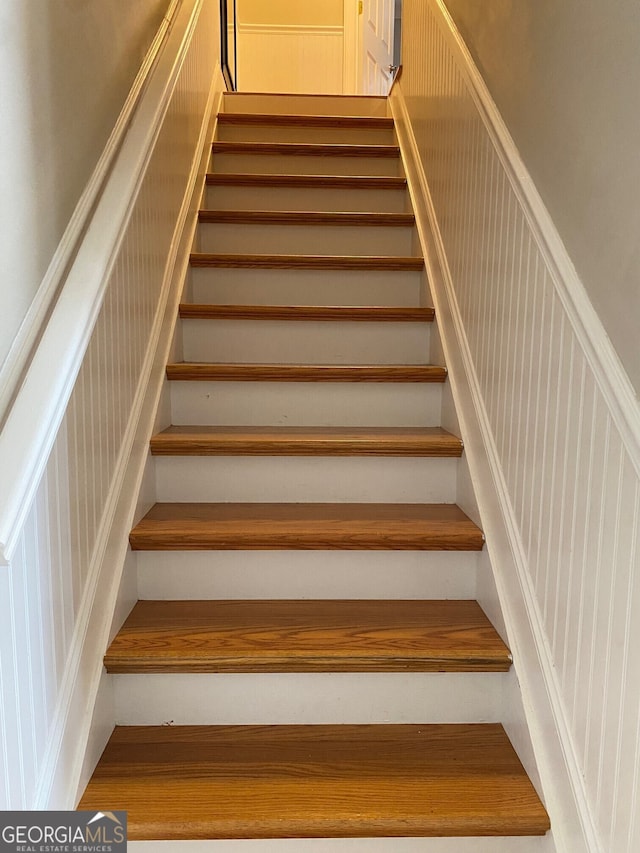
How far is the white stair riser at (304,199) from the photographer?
9.66ft

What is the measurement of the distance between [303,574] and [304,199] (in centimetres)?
187

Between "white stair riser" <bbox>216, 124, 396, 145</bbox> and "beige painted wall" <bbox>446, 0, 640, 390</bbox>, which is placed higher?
"white stair riser" <bbox>216, 124, 396, 145</bbox>

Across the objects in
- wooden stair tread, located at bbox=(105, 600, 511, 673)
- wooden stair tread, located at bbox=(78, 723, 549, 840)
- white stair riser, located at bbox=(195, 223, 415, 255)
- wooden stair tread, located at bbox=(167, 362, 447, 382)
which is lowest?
wooden stair tread, located at bbox=(78, 723, 549, 840)

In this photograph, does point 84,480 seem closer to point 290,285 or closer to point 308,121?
point 290,285

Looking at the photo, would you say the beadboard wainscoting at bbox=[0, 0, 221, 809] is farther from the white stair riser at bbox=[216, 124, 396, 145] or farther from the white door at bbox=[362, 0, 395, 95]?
the white door at bbox=[362, 0, 395, 95]

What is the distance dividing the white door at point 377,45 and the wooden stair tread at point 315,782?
3.57 meters

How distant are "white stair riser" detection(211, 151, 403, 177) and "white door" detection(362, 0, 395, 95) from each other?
100 cm

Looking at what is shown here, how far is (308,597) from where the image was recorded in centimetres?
170

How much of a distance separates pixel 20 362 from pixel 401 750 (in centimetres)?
107

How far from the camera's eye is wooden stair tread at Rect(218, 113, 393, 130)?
11.1 ft

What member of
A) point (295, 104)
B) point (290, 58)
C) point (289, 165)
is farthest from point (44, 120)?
point (290, 58)

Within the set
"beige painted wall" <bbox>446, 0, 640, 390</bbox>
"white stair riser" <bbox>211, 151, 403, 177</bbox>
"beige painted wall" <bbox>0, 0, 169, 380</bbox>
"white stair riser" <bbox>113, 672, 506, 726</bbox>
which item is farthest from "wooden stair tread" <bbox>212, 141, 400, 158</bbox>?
"white stair riser" <bbox>113, 672, 506, 726</bbox>

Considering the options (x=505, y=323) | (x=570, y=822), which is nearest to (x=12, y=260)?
(x=505, y=323)

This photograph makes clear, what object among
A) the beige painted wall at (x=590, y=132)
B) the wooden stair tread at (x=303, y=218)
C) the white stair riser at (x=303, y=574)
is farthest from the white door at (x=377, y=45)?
the white stair riser at (x=303, y=574)
